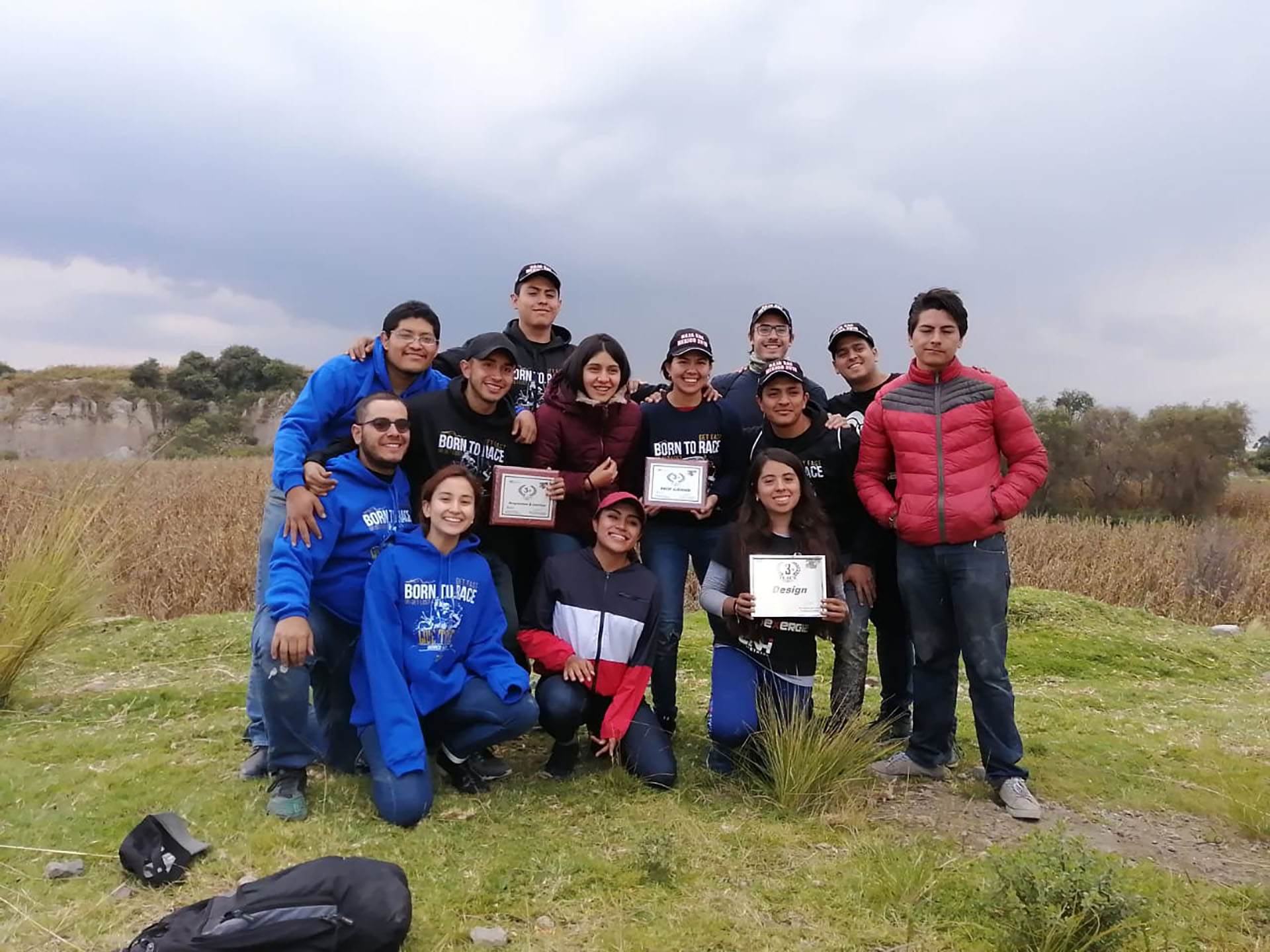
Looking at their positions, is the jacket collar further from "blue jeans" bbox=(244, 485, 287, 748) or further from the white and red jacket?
"blue jeans" bbox=(244, 485, 287, 748)

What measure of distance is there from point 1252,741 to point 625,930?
5005 mm

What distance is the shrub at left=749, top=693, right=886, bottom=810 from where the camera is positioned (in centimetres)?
412

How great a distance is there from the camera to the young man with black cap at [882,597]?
16.4 ft

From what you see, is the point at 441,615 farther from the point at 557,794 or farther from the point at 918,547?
the point at 918,547

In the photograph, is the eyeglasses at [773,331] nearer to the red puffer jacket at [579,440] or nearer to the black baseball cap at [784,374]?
the black baseball cap at [784,374]

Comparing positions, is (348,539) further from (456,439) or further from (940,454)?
(940,454)

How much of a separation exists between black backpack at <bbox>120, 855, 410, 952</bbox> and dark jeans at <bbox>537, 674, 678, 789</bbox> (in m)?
1.56

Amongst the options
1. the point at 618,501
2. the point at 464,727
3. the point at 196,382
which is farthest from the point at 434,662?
the point at 196,382

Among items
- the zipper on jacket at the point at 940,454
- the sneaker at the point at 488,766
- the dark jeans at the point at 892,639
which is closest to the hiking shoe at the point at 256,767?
the sneaker at the point at 488,766

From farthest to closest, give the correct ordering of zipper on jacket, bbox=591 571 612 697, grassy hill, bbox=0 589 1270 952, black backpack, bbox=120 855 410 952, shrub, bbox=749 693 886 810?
zipper on jacket, bbox=591 571 612 697 → shrub, bbox=749 693 886 810 → grassy hill, bbox=0 589 1270 952 → black backpack, bbox=120 855 410 952

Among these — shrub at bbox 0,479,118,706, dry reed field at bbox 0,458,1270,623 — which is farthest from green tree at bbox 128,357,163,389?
shrub at bbox 0,479,118,706

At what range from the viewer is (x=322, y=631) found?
427 cm

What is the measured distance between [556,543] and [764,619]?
1.30m

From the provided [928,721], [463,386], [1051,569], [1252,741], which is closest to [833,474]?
[928,721]
